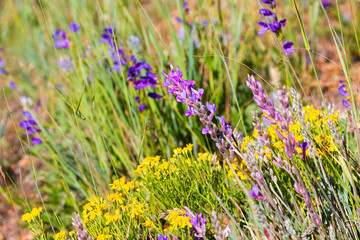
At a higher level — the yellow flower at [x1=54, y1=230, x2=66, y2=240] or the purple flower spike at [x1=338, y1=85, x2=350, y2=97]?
the purple flower spike at [x1=338, y1=85, x2=350, y2=97]

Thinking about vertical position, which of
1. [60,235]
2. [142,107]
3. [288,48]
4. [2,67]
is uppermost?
[2,67]

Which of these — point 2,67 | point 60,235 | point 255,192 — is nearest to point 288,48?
point 255,192

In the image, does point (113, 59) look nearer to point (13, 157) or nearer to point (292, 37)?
point (292, 37)

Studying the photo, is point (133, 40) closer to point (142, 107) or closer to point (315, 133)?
point (142, 107)

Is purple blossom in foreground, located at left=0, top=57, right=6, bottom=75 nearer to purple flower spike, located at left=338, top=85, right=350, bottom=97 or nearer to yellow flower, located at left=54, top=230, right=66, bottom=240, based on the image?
yellow flower, located at left=54, top=230, right=66, bottom=240

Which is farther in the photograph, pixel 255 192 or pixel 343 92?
pixel 343 92

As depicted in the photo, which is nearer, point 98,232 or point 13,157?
point 98,232

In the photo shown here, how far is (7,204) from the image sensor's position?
10.2 feet

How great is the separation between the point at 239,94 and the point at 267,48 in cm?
81

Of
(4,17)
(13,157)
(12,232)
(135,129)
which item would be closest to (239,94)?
(135,129)

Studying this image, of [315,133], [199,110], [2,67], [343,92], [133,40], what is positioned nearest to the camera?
[199,110]

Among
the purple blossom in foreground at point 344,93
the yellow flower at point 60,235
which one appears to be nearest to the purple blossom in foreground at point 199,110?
the yellow flower at point 60,235

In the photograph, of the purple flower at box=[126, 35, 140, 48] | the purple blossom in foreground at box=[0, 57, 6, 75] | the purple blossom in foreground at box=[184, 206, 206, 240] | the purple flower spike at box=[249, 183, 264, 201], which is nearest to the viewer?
the purple blossom in foreground at box=[184, 206, 206, 240]

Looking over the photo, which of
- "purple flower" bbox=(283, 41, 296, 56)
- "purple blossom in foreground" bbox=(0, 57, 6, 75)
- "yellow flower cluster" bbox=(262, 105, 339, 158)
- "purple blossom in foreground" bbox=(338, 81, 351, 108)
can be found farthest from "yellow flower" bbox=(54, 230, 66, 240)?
"purple blossom in foreground" bbox=(0, 57, 6, 75)
